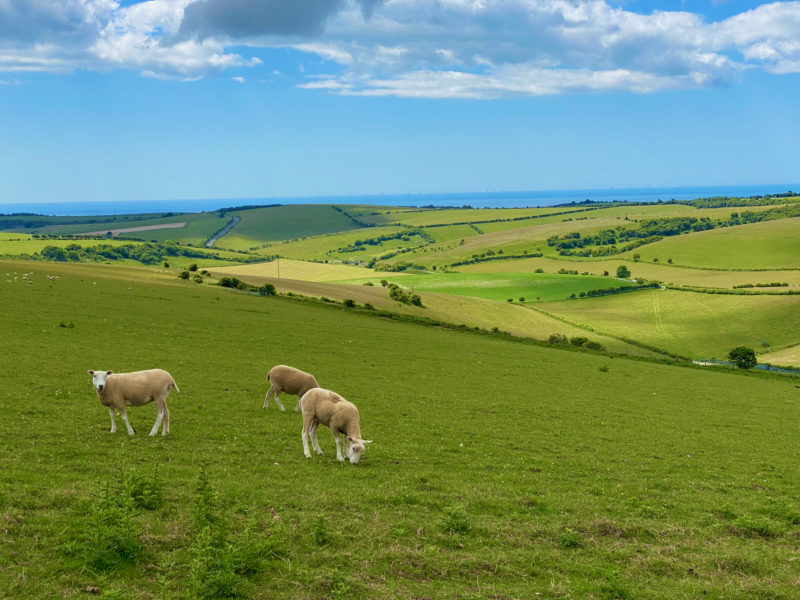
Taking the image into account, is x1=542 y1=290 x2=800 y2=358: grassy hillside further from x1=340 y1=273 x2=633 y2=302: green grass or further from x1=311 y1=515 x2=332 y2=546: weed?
x1=311 y1=515 x2=332 y2=546: weed

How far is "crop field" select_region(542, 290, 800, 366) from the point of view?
123500mm

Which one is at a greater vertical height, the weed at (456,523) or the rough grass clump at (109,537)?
the rough grass clump at (109,537)

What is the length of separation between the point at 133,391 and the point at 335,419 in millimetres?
6757

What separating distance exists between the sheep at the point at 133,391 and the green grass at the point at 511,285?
14551 cm

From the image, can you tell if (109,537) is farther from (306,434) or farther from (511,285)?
(511,285)

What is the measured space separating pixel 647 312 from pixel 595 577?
5818 inches

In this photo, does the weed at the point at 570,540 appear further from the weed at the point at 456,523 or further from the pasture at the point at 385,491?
the weed at the point at 456,523

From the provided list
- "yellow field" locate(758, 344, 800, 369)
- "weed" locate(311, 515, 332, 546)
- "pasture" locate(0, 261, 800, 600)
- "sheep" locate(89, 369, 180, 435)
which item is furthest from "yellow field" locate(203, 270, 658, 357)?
"weed" locate(311, 515, 332, 546)

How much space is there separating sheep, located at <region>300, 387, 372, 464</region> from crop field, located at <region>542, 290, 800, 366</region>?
110 metres

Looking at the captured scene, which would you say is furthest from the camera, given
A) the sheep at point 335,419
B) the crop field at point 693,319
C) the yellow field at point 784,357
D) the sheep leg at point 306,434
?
the crop field at point 693,319

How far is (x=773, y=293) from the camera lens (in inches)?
5787

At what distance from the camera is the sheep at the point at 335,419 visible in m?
18.9

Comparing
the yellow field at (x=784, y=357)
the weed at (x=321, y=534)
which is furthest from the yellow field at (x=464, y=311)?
the weed at (x=321, y=534)

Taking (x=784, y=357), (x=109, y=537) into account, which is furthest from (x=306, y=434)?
(x=784, y=357)
